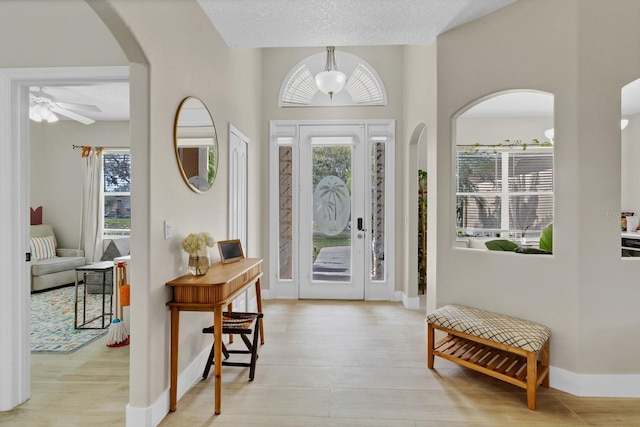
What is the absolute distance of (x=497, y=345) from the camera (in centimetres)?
248

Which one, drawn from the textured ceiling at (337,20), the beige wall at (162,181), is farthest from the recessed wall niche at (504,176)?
the beige wall at (162,181)

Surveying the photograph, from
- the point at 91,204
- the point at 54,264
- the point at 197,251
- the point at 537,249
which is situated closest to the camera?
the point at 197,251

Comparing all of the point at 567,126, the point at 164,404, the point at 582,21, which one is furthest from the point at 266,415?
the point at 582,21

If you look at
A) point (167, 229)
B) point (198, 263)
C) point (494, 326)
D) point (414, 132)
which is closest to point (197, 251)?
point (198, 263)

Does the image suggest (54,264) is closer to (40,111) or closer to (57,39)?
(40,111)

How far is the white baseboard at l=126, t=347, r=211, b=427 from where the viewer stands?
6.81ft

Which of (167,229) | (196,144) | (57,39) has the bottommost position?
(167,229)

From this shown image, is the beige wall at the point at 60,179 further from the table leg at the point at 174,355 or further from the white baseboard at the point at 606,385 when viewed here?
the white baseboard at the point at 606,385

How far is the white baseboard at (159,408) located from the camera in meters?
2.07

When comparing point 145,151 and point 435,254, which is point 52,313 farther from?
point 435,254

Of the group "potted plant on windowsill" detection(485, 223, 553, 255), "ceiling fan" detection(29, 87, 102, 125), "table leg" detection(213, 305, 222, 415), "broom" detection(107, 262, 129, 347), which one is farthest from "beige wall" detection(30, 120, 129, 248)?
"potted plant on windowsill" detection(485, 223, 553, 255)

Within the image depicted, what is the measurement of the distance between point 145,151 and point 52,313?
11.4ft

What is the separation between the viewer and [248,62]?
4211 mm

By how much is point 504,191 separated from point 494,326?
355 cm
